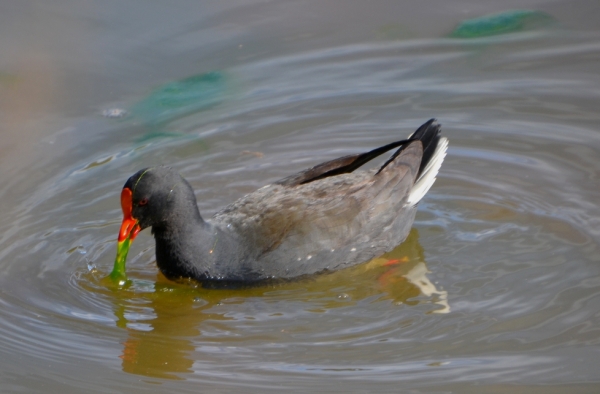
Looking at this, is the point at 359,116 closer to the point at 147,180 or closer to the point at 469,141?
the point at 469,141

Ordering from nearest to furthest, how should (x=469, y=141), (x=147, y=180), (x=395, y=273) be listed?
(x=147, y=180) < (x=395, y=273) < (x=469, y=141)

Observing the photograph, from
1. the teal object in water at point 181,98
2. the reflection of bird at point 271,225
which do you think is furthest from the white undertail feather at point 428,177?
the teal object in water at point 181,98

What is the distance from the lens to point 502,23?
838cm

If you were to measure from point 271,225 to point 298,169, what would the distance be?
1.39m

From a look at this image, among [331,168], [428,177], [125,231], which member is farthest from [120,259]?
[428,177]

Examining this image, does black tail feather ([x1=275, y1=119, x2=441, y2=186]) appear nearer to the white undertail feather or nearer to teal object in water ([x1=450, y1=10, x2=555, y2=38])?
the white undertail feather

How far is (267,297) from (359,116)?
263 centimetres

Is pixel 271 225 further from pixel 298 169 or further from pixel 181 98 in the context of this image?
pixel 181 98

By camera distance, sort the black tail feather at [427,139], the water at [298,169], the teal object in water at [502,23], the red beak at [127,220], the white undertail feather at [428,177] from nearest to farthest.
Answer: the water at [298,169], the red beak at [127,220], the white undertail feather at [428,177], the black tail feather at [427,139], the teal object in water at [502,23]

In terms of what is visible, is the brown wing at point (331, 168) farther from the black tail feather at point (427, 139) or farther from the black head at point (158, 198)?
the black head at point (158, 198)

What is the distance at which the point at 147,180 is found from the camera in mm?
4910

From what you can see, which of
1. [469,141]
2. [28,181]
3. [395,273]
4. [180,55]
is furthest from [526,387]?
[180,55]

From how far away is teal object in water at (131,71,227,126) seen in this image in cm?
731

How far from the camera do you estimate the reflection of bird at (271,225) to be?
16.4ft
